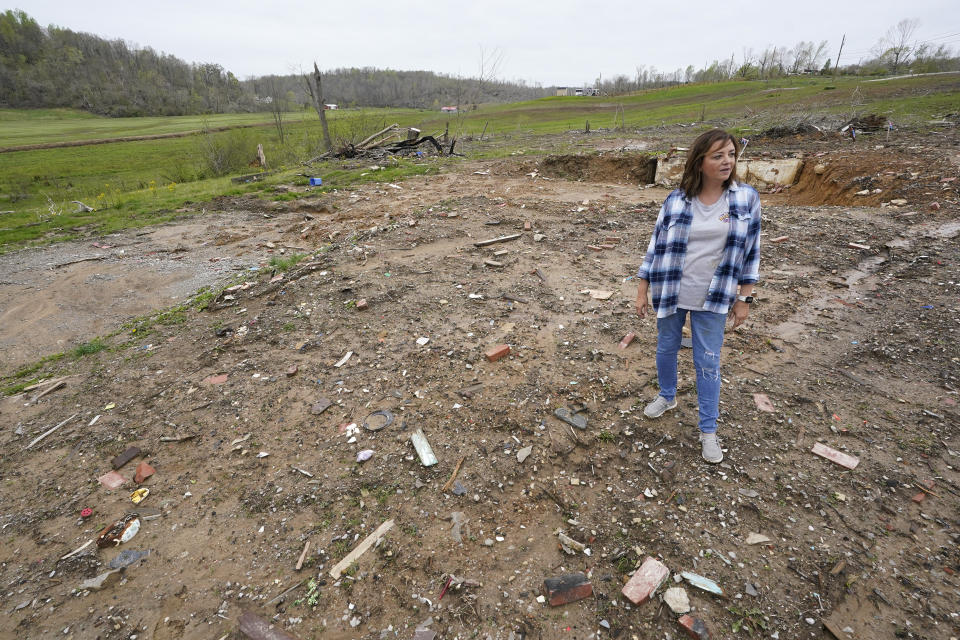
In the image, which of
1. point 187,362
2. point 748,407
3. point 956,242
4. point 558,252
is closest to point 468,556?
point 748,407

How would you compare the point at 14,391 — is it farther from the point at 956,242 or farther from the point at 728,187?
the point at 956,242

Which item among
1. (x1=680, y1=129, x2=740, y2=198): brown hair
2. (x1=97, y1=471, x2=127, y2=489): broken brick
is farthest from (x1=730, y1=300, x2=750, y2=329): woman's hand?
(x1=97, y1=471, x2=127, y2=489): broken brick

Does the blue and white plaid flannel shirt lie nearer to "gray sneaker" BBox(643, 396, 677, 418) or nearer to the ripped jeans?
the ripped jeans

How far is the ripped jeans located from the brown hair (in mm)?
693

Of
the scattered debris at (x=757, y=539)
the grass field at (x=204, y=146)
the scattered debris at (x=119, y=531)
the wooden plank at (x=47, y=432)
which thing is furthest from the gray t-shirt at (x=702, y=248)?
the grass field at (x=204, y=146)

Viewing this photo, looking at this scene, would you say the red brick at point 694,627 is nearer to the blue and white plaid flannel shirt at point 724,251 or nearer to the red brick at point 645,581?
the red brick at point 645,581

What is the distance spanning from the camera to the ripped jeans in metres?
A: 2.30

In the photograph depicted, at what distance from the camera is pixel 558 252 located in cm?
594

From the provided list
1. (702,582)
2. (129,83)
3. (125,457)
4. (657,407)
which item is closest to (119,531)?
(125,457)

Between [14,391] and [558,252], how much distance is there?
20.6 ft

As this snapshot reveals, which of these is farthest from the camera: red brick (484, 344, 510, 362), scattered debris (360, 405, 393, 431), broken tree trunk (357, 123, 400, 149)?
broken tree trunk (357, 123, 400, 149)

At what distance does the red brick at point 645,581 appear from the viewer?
1.86 m

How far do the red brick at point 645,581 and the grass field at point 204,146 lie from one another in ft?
40.0

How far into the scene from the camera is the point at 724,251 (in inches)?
85.7
